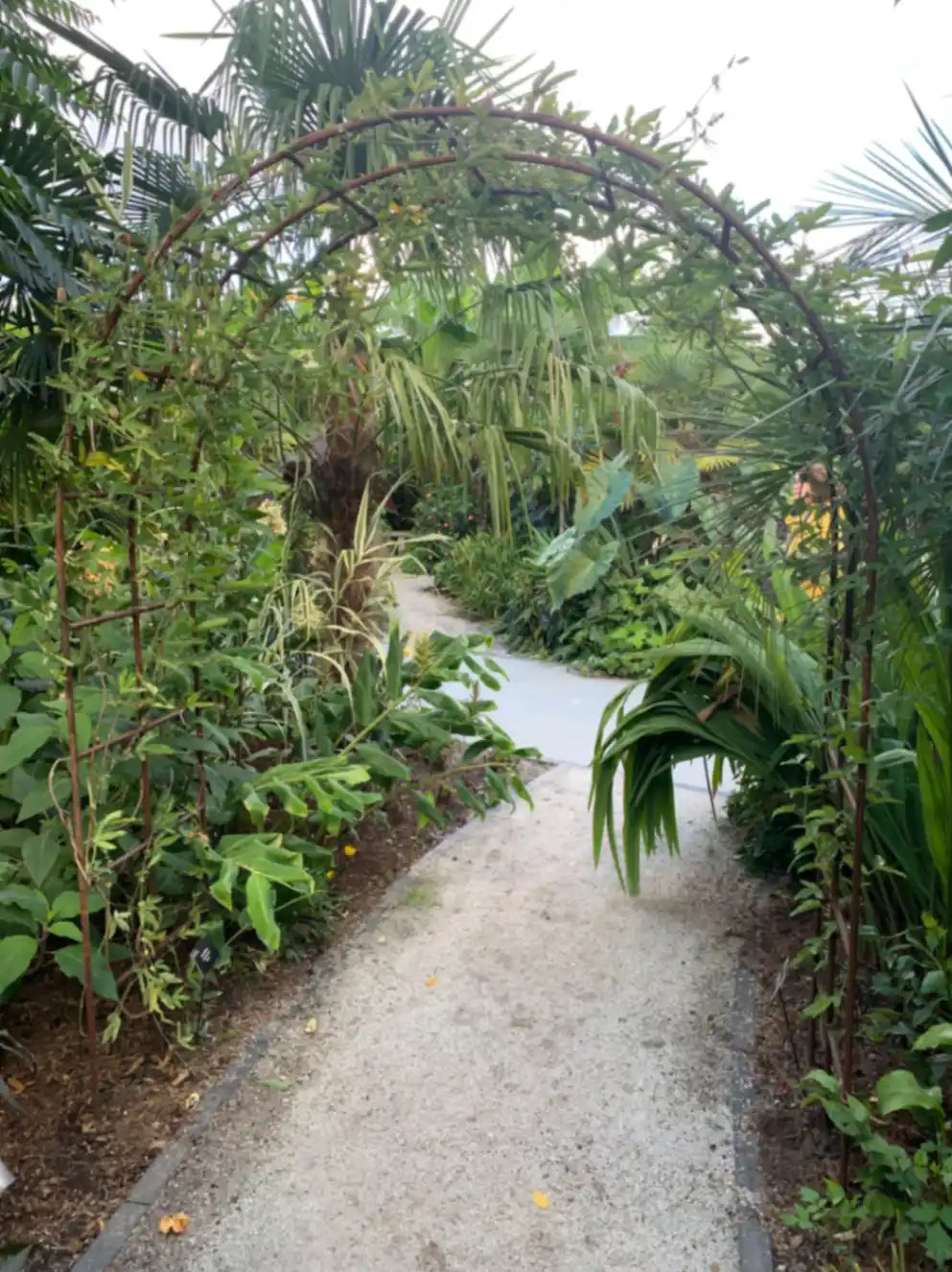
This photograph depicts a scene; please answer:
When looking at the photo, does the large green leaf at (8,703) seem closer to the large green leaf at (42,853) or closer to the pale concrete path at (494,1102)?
the large green leaf at (42,853)

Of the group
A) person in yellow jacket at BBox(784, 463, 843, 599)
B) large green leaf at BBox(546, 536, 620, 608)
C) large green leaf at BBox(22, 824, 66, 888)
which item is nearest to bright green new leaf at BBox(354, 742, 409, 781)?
large green leaf at BBox(22, 824, 66, 888)

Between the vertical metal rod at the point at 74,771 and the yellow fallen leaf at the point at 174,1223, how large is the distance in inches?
13.1

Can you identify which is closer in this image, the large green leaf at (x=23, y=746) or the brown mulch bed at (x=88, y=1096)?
the brown mulch bed at (x=88, y=1096)

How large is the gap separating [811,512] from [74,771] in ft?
4.83

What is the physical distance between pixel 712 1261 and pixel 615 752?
1.29m

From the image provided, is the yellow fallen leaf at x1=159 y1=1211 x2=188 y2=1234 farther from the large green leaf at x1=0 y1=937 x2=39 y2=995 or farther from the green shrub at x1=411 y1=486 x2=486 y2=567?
the green shrub at x1=411 y1=486 x2=486 y2=567

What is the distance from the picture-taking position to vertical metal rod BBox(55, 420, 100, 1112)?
1731 mm

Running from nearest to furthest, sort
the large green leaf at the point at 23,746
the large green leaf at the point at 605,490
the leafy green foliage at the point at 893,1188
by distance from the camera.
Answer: the leafy green foliage at the point at 893,1188, the large green leaf at the point at 23,746, the large green leaf at the point at 605,490

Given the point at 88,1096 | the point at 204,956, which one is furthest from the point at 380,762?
the point at 88,1096

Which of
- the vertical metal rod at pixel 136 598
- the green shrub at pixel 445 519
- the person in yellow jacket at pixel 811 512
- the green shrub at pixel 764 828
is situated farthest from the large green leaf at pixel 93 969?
the green shrub at pixel 445 519

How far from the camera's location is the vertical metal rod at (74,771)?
5.68 ft

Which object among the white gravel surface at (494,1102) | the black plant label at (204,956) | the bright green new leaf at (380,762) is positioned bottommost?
the white gravel surface at (494,1102)

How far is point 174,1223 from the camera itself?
1.69 meters

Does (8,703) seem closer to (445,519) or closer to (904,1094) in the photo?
(904,1094)
